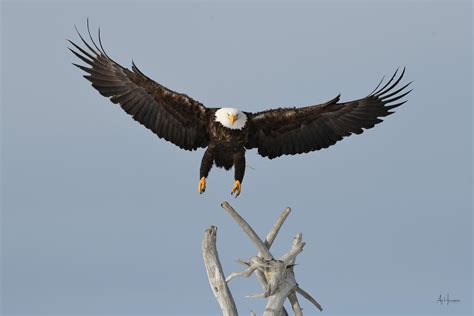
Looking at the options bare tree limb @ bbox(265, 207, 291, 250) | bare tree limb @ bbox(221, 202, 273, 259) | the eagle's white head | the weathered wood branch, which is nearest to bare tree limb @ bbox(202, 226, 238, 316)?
the weathered wood branch

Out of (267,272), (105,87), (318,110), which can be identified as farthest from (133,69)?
(267,272)

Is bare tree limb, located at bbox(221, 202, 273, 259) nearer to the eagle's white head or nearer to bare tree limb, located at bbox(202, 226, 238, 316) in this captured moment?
bare tree limb, located at bbox(202, 226, 238, 316)

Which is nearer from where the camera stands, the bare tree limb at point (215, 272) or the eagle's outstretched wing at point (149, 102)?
the bare tree limb at point (215, 272)

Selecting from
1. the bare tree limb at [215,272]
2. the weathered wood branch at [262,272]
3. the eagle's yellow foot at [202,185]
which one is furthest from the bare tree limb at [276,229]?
the eagle's yellow foot at [202,185]

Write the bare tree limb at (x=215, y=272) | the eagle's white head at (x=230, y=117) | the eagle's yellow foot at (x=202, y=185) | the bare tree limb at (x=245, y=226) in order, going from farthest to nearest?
1. the eagle's yellow foot at (x=202, y=185)
2. the eagle's white head at (x=230, y=117)
3. the bare tree limb at (x=245, y=226)
4. the bare tree limb at (x=215, y=272)

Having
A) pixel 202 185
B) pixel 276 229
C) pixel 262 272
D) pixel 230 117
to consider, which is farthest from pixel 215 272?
pixel 230 117

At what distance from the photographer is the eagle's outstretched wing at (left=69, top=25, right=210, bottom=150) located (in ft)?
46.6

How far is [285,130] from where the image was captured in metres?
14.5

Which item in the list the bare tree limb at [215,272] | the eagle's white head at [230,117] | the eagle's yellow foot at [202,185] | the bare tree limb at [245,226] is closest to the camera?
the bare tree limb at [215,272]

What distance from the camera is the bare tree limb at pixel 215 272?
41.3ft

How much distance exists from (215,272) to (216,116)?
2274mm

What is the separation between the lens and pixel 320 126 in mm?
14555

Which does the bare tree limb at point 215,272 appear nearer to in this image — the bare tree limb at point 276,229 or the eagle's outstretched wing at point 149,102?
the bare tree limb at point 276,229

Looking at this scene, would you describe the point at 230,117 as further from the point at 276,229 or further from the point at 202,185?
the point at 276,229
